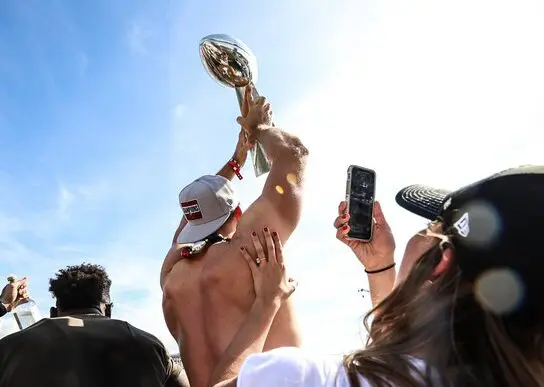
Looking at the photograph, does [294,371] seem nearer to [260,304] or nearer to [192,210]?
[260,304]

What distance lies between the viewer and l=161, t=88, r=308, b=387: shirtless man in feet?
11.5

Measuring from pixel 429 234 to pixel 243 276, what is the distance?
207 cm

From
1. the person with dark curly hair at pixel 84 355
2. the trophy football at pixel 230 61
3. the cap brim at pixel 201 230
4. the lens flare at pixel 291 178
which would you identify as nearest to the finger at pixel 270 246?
the lens flare at pixel 291 178

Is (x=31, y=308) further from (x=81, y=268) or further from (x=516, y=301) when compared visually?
(x=516, y=301)

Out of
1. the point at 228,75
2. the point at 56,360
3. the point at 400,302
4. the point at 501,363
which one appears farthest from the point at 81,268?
the point at 501,363

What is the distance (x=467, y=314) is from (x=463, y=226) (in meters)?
0.21

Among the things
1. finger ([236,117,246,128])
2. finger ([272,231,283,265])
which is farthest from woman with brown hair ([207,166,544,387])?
finger ([236,117,246,128])

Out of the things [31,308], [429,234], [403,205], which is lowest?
[429,234]

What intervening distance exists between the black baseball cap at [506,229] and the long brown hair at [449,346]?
0.06 meters

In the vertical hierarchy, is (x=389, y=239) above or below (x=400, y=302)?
above

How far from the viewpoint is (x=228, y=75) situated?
5367mm

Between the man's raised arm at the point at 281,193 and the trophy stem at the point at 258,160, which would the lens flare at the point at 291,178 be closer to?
the man's raised arm at the point at 281,193

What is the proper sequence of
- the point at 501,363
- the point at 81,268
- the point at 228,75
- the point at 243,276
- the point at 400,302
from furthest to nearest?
the point at 228,75 < the point at 81,268 < the point at 243,276 < the point at 400,302 < the point at 501,363

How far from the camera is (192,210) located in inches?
160
